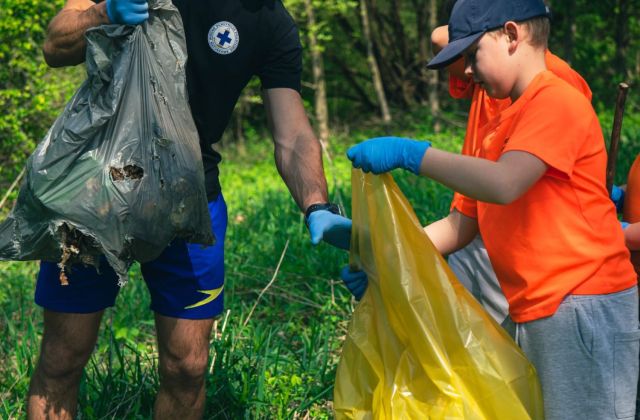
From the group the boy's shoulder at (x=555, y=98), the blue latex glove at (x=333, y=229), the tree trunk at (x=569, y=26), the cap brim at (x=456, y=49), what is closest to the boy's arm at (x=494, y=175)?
the boy's shoulder at (x=555, y=98)

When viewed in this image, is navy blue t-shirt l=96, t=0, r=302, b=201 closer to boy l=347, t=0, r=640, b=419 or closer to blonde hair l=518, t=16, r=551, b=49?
boy l=347, t=0, r=640, b=419

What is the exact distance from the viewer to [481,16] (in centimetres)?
218

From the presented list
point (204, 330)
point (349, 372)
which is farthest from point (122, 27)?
point (349, 372)

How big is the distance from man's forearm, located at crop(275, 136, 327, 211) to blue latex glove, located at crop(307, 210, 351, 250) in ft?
0.62

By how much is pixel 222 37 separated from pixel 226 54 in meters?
0.05

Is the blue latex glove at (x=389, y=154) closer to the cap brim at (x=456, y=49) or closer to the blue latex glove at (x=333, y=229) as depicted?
the cap brim at (x=456, y=49)

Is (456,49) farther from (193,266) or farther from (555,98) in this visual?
(193,266)

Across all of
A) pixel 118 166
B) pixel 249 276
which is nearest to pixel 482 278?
pixel 118 166

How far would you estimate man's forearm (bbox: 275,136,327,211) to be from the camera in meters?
2.79

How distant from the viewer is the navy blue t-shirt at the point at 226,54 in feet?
8.61

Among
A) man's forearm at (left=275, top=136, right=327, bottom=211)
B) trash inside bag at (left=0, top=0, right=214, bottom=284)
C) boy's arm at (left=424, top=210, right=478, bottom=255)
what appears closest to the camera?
trash inside bag at (left=0, top=0, right=214, bottom=284)

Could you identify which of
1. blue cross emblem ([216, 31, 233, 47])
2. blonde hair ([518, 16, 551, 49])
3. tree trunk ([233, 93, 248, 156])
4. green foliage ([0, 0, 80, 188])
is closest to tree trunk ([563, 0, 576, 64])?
tree trunk ([233, 93, 248, 156])

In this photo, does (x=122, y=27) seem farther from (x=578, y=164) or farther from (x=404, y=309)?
(x=578, y=164)

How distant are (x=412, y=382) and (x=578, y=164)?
693 millimetres
